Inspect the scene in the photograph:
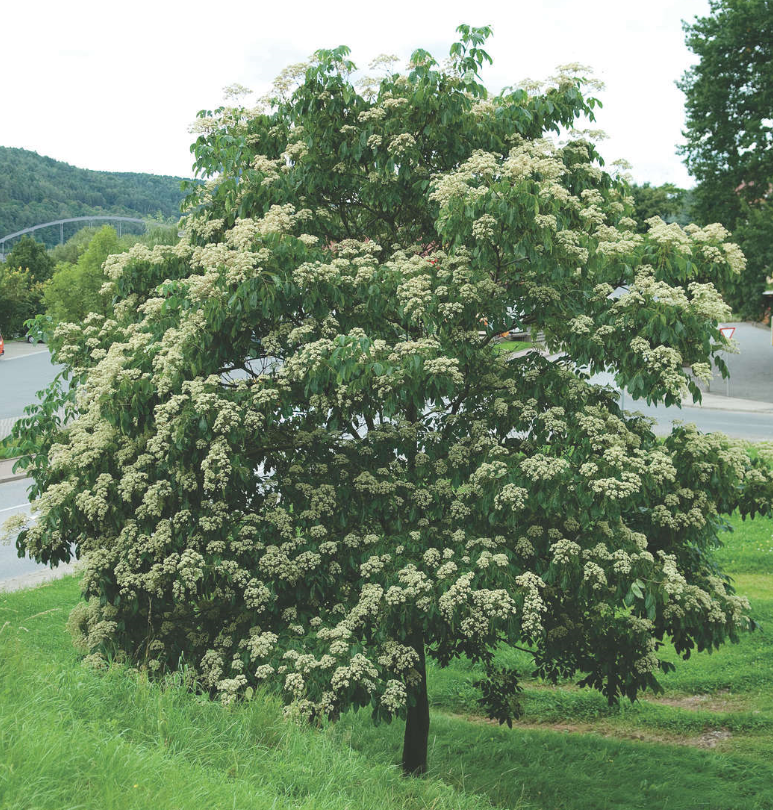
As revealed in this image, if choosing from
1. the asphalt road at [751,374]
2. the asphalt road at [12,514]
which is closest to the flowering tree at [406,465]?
the asphalt road at [12,514]

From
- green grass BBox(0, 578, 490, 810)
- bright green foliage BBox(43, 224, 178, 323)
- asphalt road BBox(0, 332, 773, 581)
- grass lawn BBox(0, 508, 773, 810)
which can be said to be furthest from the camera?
bright green foliage BBox(43, 224, 178, 323)

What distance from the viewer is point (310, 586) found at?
22.0ft

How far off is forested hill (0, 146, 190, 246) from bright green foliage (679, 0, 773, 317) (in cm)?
7951

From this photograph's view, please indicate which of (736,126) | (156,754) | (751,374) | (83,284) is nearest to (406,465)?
(156,754)

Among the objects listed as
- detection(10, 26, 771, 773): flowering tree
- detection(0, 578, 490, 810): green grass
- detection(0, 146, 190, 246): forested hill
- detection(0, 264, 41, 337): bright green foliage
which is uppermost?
detection(0, 146, 190, 246): forested hill

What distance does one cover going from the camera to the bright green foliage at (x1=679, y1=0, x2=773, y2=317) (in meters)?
32.6

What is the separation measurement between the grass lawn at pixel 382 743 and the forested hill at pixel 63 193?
9856 cm

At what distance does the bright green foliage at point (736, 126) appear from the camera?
→ 3256 centimetres

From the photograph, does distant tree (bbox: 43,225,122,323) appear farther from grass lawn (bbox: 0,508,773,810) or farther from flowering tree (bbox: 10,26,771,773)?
flowering tree (bbox: 10,26,771,773)

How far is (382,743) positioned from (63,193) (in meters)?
124

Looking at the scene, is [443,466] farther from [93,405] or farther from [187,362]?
[93,405]

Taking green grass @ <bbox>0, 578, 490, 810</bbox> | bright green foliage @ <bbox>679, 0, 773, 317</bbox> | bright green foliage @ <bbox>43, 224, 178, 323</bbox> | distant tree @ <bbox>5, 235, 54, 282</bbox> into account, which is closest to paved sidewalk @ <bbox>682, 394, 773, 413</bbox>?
bright green foliage @ <bbox>679, 0, 773, 317</bbox>

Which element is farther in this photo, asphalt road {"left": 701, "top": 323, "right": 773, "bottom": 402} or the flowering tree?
asphalt road {"left": 701, "top": 323, "right": 773, "bottom": 402}

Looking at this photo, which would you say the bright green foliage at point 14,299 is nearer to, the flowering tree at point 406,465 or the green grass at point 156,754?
the flowering tree at point 406,465
